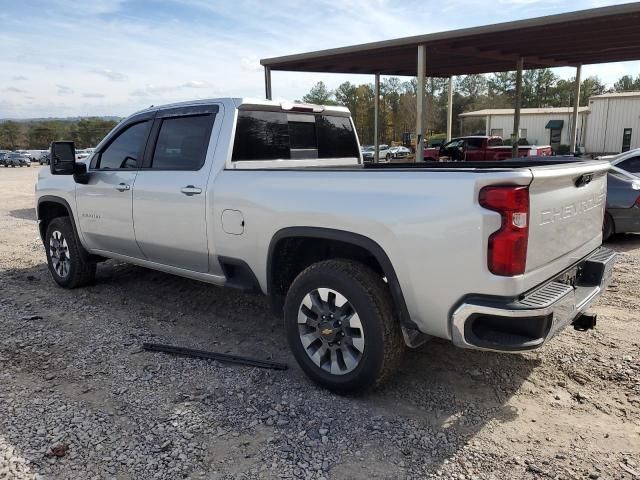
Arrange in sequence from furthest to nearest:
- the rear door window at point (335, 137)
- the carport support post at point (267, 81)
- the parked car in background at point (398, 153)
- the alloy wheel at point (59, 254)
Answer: the parked car in background at point (398, 153) → the carport support post at point (267, 81) → the alloy wheel at point (59, 254) → the rear door window at point (335, 137)

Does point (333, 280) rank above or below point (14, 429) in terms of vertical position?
above

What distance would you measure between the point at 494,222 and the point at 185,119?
294 centimetres

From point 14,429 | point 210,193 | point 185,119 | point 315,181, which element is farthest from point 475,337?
point 185,119

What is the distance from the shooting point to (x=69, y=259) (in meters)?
5.86

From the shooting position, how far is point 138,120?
492 cm

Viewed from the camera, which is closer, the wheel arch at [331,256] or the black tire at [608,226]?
the wheel arch at [331,256]

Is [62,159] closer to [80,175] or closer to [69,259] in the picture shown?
[80,175]

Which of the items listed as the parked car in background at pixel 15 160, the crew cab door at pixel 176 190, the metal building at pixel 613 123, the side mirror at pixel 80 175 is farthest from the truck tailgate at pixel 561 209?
the parked car in background at pixel 15 160

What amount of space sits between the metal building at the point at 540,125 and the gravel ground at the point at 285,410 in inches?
1506

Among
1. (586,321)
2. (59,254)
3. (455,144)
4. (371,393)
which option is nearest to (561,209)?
(586,321)

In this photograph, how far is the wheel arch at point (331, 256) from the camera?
304 centimetres

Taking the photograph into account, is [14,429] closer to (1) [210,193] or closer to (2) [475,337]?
(1) [210,193]

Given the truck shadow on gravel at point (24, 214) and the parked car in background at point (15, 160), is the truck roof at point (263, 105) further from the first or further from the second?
the parked car in background at point (15, 160)

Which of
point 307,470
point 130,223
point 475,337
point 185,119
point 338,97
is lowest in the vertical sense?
point 307,470
